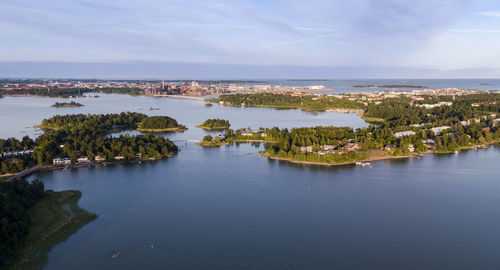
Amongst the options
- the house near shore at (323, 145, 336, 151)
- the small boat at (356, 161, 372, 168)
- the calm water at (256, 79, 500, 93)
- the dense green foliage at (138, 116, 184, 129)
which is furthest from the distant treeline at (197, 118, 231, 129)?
the calm water at (256, 79, 500, 93)

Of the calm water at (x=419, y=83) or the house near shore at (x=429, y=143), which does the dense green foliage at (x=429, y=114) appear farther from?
the calm water at (x=419, y=83)

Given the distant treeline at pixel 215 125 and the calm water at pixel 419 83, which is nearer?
the distant treeline at pixel 215 125

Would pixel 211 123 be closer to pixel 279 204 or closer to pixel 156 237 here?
pixel 279 204

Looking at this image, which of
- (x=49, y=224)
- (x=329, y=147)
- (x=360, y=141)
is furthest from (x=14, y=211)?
(x=360, y=141)

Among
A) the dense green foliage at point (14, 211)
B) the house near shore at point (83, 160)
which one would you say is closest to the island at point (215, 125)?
the house near shore at point (83, 160)

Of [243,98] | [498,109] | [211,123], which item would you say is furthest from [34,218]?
[243,98]

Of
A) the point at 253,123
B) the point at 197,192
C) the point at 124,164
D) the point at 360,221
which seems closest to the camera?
the point at 360,221
